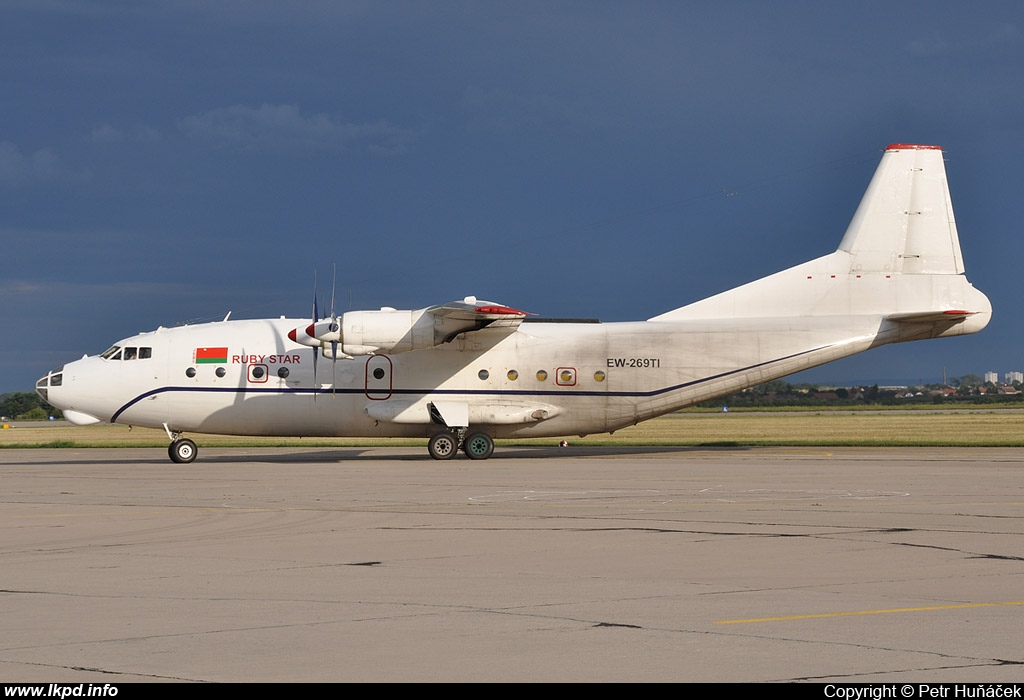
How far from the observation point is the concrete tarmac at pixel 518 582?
671 cm

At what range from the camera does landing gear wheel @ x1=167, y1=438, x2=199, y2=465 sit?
29.9 m

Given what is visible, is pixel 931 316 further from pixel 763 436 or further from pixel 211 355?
pixel 211 355

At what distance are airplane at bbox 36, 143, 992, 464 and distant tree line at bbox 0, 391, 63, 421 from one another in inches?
2790

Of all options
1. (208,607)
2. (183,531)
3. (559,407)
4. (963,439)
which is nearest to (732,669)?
(208,607)

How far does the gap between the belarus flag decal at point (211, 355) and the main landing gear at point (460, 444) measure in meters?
6.55

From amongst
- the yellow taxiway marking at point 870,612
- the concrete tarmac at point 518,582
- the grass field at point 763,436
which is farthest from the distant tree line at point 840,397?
the yellow taxiway marking at point 870,612

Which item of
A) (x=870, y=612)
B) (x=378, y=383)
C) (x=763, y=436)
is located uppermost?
(x=378, y=383)

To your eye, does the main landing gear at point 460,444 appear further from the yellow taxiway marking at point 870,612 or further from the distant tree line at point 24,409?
the distant tree line at point 24,409

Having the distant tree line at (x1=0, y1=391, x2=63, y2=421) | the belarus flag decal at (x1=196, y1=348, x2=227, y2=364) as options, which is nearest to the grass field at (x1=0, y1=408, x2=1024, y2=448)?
the belarus flag decal at (x1=196, y1=348, x2=227, y2=364)

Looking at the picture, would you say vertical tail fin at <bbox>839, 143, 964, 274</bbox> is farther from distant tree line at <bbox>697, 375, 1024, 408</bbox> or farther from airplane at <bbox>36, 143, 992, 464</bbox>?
distant tree line at <bbox>697, 375, 1024, 408</bbox>

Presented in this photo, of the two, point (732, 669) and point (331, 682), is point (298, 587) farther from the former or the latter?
point (732, 669)

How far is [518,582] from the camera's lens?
984cm

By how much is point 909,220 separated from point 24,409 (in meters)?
94.5

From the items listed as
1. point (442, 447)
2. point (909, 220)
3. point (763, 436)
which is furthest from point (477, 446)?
point (763, 436)
